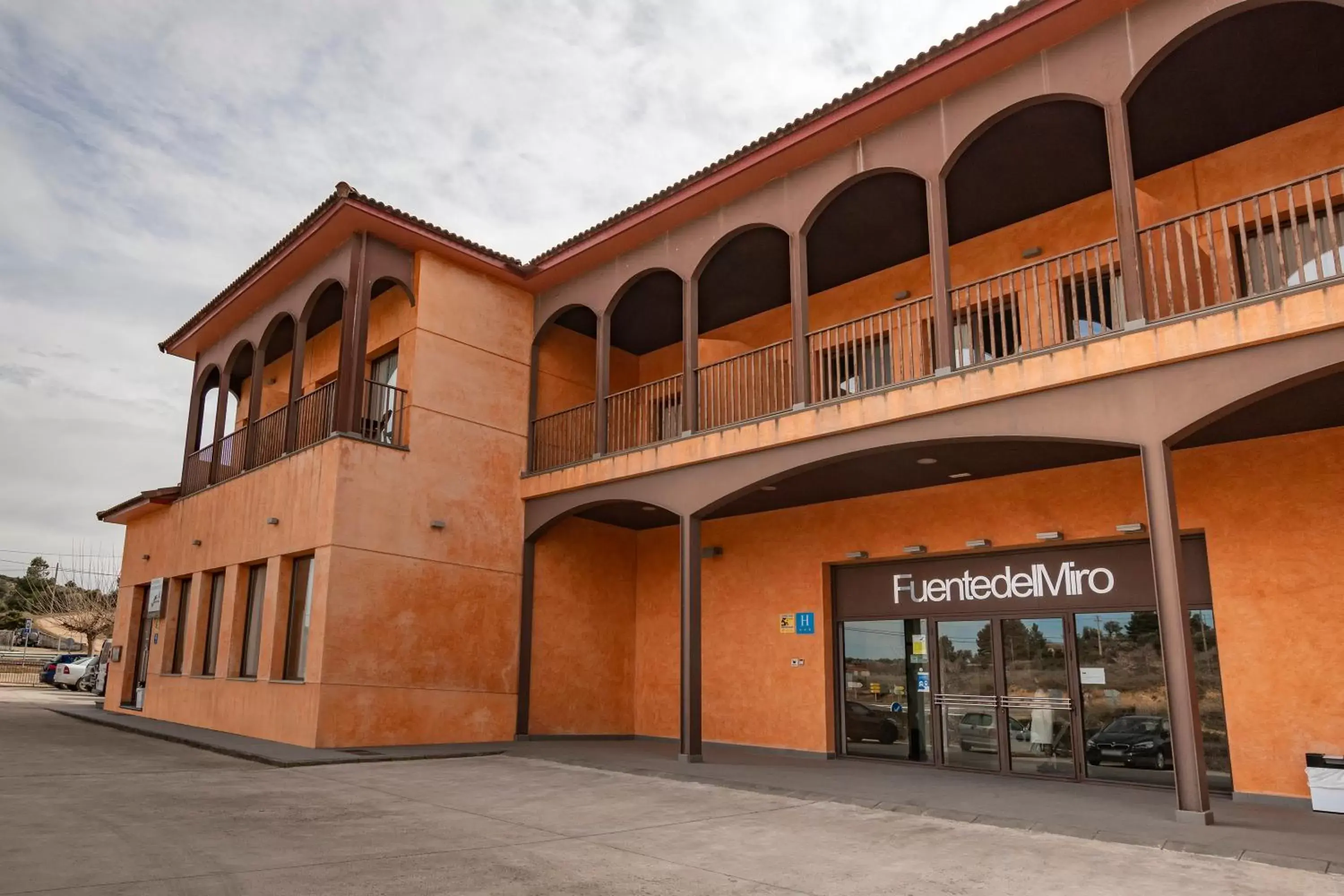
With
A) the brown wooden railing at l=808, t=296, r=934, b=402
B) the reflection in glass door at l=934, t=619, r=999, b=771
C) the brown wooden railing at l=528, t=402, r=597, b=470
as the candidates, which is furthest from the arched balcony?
the reflection in glass door at l=934, t=619, r=999, b=771

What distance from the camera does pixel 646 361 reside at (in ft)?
56.7

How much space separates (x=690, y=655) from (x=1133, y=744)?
530 centimetres

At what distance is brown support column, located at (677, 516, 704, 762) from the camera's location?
11.2 metres

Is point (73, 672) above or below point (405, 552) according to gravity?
below

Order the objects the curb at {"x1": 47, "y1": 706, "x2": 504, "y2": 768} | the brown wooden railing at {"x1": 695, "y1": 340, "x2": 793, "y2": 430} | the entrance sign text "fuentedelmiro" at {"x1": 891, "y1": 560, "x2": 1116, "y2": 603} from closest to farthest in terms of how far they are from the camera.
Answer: the curb at {"x1": 47, "y1": 706, "x2": 504, "y2": 768}, the entrance sign text "fuentedelmiro" at {"x1": 891, "y1": 560, "x2": 1116, "y2": 603}, the brown wooden railing at {"x1": 695, "y1": 340, "x2": 793, "y2": 430}

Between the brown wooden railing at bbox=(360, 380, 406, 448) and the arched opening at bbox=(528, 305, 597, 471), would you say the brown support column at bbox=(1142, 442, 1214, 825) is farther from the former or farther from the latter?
the brown wooden railing at bbox=(360, 380, 406, 448)

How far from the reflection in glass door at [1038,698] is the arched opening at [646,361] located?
6056 mm

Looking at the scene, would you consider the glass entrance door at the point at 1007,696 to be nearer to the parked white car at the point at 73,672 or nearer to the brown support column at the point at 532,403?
the brown support column at the point at 532,403

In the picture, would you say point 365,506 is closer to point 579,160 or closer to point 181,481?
point 181,481

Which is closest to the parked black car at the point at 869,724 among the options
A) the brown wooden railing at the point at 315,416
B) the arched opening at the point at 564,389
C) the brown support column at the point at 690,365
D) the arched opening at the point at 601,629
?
the arched opening at the point at 601,629

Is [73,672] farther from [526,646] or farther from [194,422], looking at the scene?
[526,646]

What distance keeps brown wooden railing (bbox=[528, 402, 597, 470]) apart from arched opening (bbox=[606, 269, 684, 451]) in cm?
40

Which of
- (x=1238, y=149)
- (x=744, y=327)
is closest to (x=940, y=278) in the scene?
(x=1238, y=149)

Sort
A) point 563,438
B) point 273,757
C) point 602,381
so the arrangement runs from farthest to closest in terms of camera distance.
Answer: point 563,438 → point 602,381 → point 273,757
